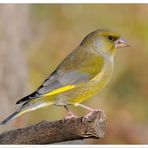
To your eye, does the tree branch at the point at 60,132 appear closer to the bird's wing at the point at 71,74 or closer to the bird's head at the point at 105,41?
the bird's wing at the point at 71,74

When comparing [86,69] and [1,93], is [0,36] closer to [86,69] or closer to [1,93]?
[1,93]

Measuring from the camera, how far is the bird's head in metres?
4.34

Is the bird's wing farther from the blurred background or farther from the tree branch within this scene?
the blurred background

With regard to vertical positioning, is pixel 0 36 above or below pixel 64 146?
above

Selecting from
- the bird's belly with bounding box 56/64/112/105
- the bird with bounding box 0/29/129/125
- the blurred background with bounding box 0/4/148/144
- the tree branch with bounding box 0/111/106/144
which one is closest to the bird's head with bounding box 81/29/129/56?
the bird with bounding box 0/29/129/125

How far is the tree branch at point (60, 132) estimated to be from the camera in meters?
3.85

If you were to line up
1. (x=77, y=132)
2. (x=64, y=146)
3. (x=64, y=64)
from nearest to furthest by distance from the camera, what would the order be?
(x=77, y=132) < (x=64, y=64) < (x=64, y=146)

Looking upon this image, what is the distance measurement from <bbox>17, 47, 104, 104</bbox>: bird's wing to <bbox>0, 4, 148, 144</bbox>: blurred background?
1.04 meters

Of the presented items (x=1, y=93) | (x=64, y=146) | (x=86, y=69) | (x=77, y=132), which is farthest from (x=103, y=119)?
(x=1, y=93)

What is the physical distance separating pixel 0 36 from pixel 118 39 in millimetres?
1186

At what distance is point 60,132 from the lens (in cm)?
392

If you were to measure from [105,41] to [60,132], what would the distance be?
63 centimetres

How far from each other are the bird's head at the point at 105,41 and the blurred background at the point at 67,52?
924 millimetres

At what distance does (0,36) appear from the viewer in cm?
535
